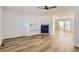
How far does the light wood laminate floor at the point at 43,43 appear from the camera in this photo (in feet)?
5.78

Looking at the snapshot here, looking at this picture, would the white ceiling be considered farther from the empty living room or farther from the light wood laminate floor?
the light wood laminate floor

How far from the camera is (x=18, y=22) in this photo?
76.2 inches

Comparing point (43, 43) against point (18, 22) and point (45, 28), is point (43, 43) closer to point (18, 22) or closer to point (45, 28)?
point (45, 28)

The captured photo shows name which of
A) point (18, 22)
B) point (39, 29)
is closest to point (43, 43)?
point (39, 29)

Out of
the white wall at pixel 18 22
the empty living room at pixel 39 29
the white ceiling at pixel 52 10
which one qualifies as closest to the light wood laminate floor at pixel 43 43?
the empty living room at pixel 39 29

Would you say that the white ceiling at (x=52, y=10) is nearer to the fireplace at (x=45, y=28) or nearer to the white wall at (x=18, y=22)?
the white wall at (x=18, y=22)

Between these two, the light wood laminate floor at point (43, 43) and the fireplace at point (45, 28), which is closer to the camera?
the light wood laminate floor at point (43, 43)

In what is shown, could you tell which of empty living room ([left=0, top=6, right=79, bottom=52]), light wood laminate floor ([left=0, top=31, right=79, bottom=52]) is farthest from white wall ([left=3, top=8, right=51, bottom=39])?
light wood laminate floor ([left=0, top=31, right=79, bottom=52])

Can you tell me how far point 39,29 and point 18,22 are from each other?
0.39 m

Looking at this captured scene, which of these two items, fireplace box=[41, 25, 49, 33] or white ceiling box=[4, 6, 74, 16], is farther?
fireplace box=[41, 25, 49, 33]

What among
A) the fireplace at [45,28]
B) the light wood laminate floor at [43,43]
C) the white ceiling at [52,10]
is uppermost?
the white ceiling at [52,10]

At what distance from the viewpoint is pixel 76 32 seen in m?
1.84

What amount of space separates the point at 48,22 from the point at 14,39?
671 mm

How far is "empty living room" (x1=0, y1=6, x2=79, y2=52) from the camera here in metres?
1.76
